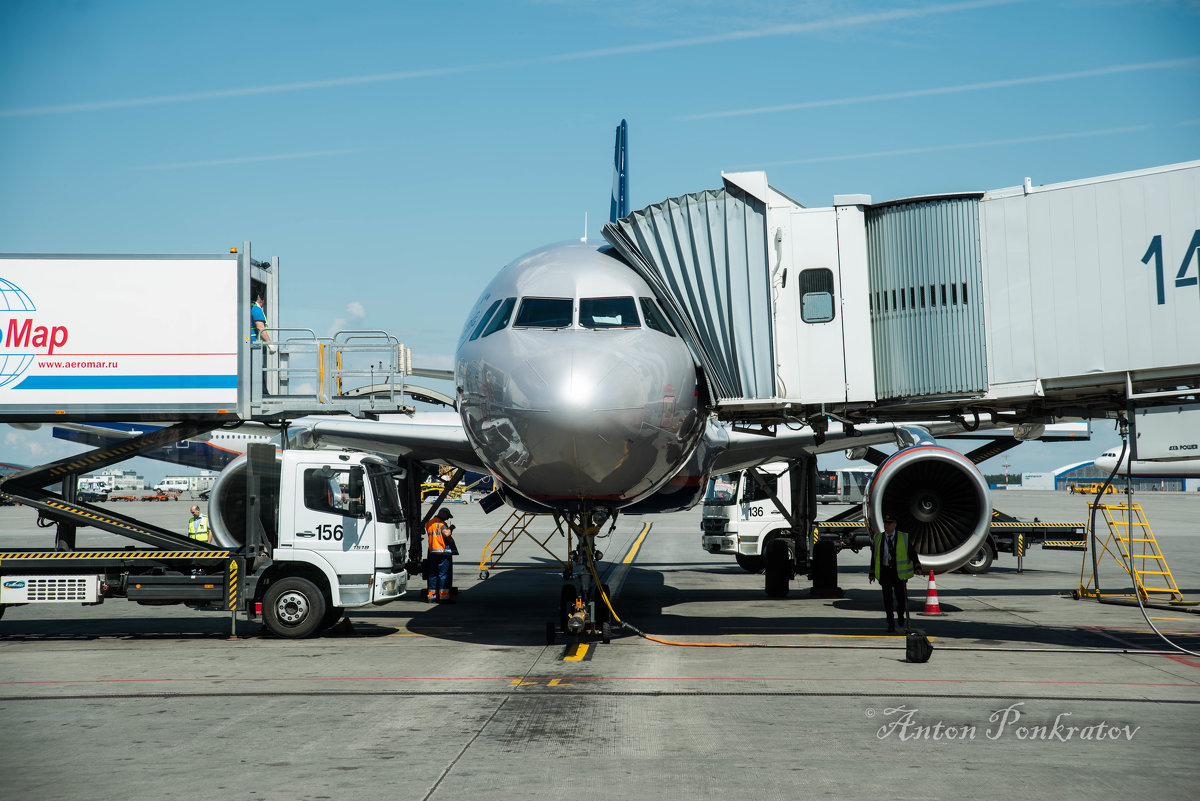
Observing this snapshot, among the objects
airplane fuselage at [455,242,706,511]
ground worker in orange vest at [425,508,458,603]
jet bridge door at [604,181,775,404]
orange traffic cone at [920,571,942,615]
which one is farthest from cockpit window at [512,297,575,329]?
orange traffic cone at [920,571,942,615]

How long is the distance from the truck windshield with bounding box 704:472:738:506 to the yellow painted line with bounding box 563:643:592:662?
1334 cm

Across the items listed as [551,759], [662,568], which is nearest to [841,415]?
[551,759]

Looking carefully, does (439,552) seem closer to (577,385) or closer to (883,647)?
(883,647)

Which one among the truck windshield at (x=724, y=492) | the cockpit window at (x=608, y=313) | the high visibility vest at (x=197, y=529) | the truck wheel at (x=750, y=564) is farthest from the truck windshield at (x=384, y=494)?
the truck wheel at (x=750, y=564)

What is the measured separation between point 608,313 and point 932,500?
222 inches

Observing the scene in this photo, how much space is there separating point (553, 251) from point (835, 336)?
3.73m

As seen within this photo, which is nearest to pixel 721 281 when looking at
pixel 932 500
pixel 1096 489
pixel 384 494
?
pixel 932 500

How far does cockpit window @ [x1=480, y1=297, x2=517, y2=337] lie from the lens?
1174 centimetres

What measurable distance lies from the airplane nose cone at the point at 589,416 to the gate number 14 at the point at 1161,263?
5.13 m

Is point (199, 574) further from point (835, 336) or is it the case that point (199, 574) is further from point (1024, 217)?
point (1024, 217)

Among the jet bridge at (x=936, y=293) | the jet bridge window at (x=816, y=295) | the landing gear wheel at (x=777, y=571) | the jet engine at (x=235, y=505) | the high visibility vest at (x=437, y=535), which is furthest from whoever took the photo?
the landing gear wheel at (x=777, y=571)

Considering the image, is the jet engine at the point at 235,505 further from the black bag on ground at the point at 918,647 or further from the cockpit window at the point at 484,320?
the black bag on ground at the point at 918,647

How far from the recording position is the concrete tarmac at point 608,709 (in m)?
6.68

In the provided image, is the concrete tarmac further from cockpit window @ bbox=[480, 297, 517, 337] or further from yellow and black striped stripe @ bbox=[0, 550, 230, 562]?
cockpit window @ bbox=[480, 297, 517, 337]
